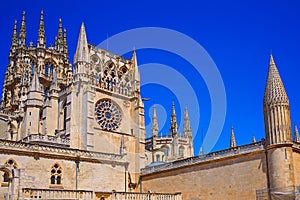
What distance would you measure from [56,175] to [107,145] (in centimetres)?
1065

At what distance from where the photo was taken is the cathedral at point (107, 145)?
2281 centimetres

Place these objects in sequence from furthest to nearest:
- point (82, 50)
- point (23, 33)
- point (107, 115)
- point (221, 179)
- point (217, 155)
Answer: point (23, 33) → point (107, 115) → point (82, 50) → point (217, 155) → point (221, 179)

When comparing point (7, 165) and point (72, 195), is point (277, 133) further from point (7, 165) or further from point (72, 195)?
point (7, 165)

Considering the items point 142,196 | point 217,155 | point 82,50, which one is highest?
point 82,50

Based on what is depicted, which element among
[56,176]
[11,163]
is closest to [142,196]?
[56,176]

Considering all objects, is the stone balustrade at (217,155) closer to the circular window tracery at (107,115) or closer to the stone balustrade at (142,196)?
the stone balustrade at (142,196)

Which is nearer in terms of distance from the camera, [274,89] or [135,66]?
[274,89]

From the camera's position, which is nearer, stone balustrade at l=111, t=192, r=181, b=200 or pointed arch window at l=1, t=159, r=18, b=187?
stone balustrade at l=111, t=192, r=181, b=200

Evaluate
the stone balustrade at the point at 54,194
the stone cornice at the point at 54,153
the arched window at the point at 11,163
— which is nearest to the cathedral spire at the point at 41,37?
the stone cornice at the point at 54,153

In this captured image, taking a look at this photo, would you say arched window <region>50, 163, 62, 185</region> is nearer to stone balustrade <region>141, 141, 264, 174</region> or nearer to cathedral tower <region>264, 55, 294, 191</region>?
stone balustrade <region>141, 141, 264, 174</region>

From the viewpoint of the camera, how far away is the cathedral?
74.8 ft

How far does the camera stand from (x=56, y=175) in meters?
25.9

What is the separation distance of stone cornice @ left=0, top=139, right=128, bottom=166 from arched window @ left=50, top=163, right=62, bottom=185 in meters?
0.66

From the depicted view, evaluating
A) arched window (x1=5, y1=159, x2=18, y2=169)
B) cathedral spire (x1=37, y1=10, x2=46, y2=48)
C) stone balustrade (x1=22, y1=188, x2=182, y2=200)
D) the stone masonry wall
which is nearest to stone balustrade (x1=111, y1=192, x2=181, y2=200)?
stone balustrade (x1=22, y1=188, x2=182, y2=200)
